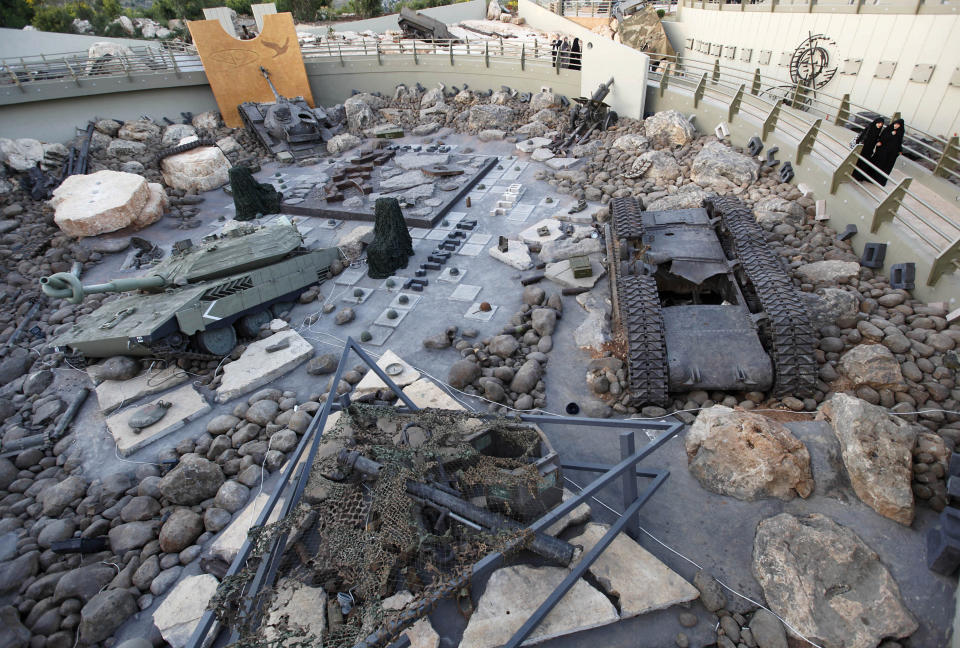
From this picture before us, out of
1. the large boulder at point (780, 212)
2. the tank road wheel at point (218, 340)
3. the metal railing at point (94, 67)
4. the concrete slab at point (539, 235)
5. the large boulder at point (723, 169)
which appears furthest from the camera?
the metal railing at point (94, 67)

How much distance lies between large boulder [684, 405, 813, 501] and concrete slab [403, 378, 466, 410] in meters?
2.67

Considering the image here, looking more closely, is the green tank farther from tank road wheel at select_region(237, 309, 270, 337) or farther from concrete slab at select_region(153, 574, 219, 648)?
concrete slab at select_region(153, 574, 219, 648)

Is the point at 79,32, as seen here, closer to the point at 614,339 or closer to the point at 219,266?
the point at 219,266

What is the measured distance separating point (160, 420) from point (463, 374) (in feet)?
13.2

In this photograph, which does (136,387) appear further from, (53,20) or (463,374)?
(53,20)

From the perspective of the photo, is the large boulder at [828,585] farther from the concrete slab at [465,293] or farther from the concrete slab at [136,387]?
the concrete slab at [136,387]

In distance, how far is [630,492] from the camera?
14.0 ft

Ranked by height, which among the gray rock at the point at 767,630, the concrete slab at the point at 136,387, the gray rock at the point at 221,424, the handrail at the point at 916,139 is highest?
the handrail at the point at 916,139

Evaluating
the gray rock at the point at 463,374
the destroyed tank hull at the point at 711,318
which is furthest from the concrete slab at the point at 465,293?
the destroyed tank hull at the point at 711,318

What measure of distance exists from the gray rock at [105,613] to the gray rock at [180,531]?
20.3 inches

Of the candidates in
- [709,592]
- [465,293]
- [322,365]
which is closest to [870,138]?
[465,293]

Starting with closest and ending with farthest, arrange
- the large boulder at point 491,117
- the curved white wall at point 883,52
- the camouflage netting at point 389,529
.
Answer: the camouflage netting at point 389,529 → the curved white wall at point 883,52 → the large boulder at point 491,117

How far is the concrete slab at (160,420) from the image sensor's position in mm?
6254

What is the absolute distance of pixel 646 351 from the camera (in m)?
5.51
